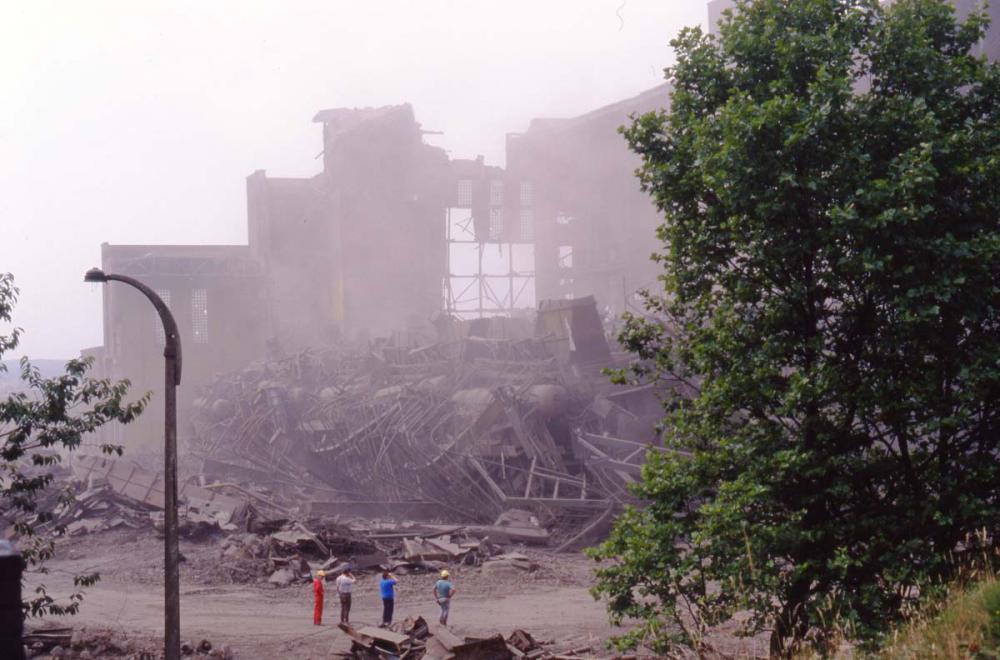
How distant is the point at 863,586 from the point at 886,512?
985 millimetres

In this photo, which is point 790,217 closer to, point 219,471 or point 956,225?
point 956,225

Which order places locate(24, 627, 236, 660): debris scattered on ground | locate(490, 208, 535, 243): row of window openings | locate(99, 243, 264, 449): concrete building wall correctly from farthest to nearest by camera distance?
1. locate(490, 208, 535, 243): row of window openings
2. locate(99, 243, 264, 449): concrete building wall
3. locate(24, 627, 236, 660): debris scattered on ground

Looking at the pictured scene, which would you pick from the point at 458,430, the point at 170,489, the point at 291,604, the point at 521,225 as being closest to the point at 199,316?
the point at 521,225

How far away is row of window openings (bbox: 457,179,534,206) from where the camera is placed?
173 ft

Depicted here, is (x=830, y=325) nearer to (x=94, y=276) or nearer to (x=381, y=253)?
(x=94, y=276)

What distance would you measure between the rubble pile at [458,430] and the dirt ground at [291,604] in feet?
12.4

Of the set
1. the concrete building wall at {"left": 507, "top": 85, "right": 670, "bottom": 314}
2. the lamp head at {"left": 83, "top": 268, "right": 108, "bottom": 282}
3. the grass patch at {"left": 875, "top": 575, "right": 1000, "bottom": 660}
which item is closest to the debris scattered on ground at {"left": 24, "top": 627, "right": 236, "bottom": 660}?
the lamp head at {"left": 83, "top": 268, "right": 108, "bottom": 282}

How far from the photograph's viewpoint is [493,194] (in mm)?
53281

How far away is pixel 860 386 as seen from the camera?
30.1ft

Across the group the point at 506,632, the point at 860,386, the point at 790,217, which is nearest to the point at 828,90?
the point at 790,217

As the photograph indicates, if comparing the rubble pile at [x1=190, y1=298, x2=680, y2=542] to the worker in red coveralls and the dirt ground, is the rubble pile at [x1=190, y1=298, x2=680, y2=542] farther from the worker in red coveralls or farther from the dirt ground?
the worker in red coveralls

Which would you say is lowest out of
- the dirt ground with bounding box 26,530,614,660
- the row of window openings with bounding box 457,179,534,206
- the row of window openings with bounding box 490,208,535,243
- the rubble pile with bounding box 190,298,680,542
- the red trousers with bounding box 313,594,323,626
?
the dirt ground with bounding box 26,530,614,660

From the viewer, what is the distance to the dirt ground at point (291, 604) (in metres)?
16.3

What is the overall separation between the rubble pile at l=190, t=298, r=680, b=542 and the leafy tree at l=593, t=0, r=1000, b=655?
1460 centimetres
